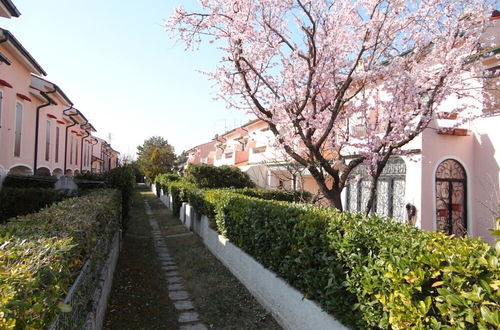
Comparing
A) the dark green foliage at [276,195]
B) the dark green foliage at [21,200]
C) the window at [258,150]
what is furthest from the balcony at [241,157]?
the dark green foliage at [21,200]

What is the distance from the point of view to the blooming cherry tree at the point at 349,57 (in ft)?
21.9

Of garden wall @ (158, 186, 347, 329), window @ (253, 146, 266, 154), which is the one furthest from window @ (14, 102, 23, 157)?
window @ (253, 146, 266, 154)

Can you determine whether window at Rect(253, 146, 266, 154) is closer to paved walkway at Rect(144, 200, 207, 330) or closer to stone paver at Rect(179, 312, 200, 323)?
paved walkway at Rect(144, 200, 207, 330)

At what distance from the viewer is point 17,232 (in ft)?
12.4

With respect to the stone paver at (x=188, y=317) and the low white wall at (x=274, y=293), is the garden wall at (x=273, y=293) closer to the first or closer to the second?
the low white wall at (x=274, y=293)

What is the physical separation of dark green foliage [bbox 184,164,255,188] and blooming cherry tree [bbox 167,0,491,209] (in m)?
9.98

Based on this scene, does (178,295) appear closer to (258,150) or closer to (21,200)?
(21,200)

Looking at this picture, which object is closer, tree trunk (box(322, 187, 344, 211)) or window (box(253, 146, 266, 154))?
tree trunk (box(322, 187, 344, 211))

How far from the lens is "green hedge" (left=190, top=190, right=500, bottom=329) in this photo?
2422 mm

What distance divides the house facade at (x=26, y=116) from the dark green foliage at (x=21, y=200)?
6.44ft

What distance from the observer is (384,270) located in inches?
129

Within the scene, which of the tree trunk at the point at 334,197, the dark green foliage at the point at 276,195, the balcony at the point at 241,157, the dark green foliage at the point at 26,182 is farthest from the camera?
the balcony at the point at 241,157

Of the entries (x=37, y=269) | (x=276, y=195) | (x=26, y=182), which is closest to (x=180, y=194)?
(x=276, y=195)

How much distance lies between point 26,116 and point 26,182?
3.90 meters
